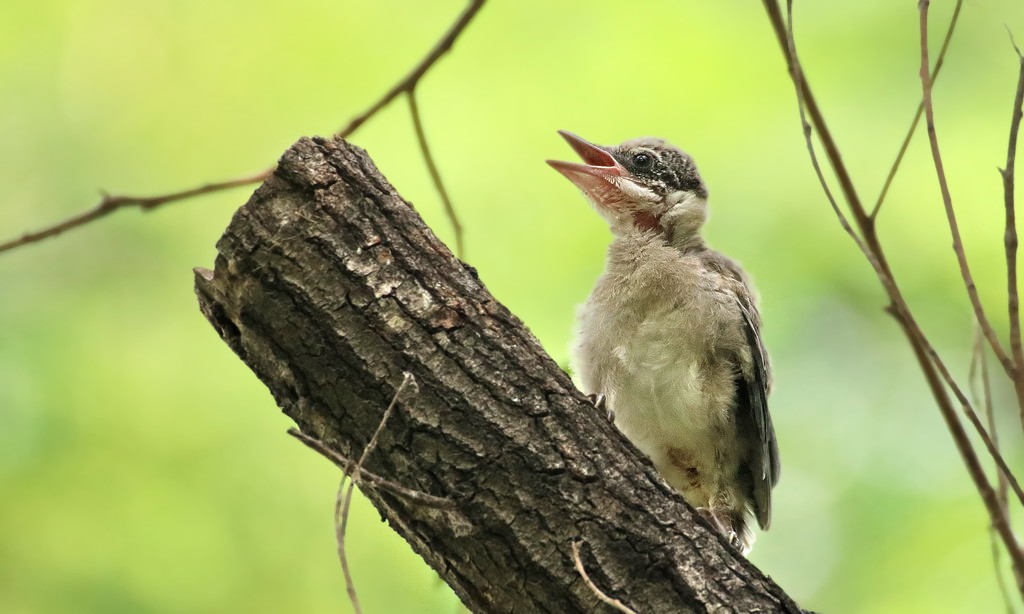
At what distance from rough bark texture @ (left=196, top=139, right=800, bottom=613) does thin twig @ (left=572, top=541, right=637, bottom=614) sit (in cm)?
2

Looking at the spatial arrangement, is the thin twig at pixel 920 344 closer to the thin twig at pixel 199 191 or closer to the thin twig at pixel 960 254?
the thin twig at pixel 960 254

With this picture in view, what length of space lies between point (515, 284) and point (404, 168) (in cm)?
85

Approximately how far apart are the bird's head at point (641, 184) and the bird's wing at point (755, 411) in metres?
0.39

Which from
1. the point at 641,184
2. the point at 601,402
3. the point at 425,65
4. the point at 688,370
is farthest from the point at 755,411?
the point at 425,65

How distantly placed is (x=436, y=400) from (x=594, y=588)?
59 centimetres

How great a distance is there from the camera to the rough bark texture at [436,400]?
104 inches

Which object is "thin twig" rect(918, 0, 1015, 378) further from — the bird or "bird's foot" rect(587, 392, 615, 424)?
the bird

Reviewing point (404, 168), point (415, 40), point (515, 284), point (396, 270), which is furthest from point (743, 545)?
point (415, 40)

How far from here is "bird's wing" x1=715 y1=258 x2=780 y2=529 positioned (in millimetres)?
4047

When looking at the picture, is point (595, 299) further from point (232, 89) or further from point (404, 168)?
point (232, 89)

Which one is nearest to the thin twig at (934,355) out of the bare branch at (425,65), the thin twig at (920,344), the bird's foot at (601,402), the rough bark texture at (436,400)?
the thin twig at (920,344)

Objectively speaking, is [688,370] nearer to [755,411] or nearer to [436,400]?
[755,411]

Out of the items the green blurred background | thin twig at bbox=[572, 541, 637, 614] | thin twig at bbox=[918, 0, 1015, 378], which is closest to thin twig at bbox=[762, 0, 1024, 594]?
thin twig at bbox=[918, 0, 1015, 378]

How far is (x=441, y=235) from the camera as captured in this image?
17.4 ft
